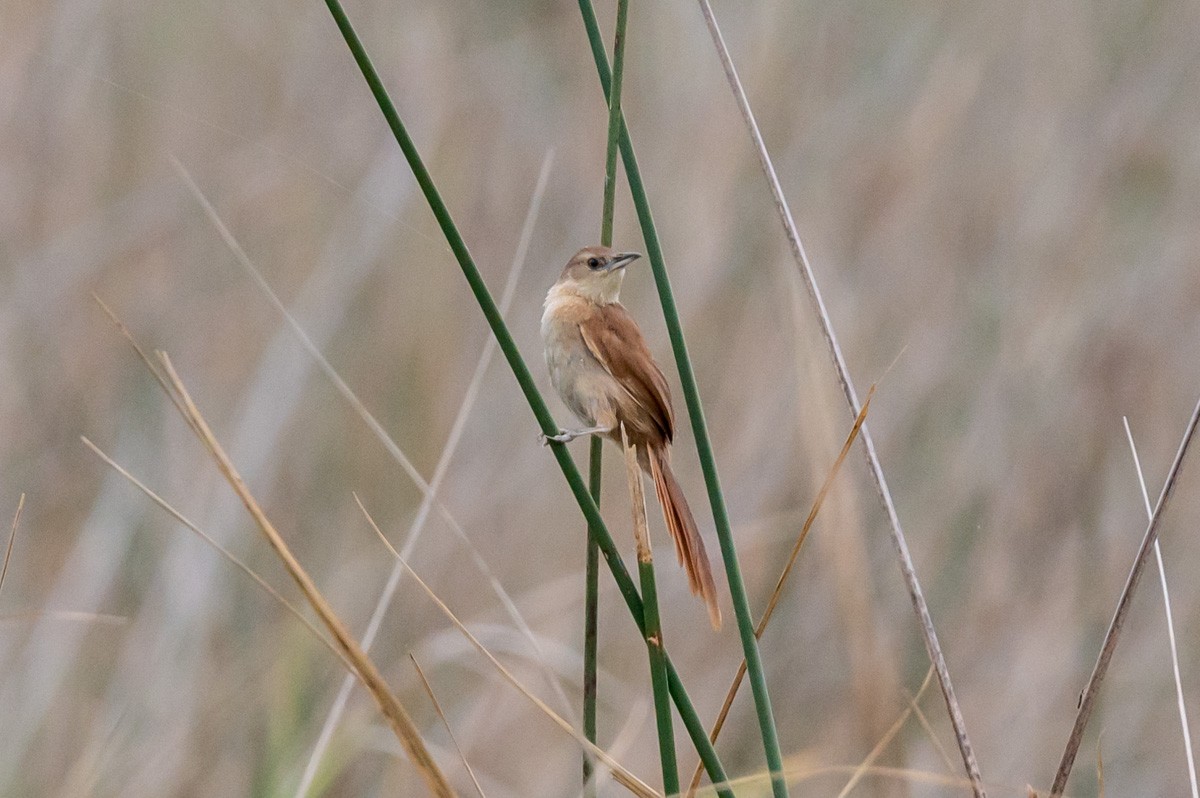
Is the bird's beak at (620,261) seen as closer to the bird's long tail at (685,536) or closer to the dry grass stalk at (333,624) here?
the bird's long tail at (685,536)

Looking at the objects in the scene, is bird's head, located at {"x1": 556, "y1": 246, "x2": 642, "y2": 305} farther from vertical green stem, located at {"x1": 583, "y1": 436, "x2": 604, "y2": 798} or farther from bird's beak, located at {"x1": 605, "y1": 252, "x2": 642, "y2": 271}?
vertical green stem, located at {"x1": 583, "y1": 436, "x2": 604, "y2": 798}

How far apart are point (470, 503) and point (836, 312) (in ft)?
2.79

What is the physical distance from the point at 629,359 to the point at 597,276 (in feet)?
0.72

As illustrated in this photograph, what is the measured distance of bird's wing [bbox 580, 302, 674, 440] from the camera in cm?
158

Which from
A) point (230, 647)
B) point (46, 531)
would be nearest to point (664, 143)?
point (230, 647)

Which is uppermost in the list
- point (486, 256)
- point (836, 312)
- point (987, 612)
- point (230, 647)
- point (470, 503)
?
point (486, 256)

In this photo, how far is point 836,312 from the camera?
8.31 ft

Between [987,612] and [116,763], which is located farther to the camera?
[987,612]

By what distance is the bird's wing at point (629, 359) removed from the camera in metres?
1.58

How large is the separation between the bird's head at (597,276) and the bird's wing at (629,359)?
0.12 ft

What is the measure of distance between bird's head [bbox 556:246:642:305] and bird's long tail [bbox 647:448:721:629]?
351 mm

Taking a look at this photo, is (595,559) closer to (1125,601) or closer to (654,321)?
(1125,601)

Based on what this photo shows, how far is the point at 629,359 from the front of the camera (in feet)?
5.35

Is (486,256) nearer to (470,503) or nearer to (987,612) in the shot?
(470,503)
